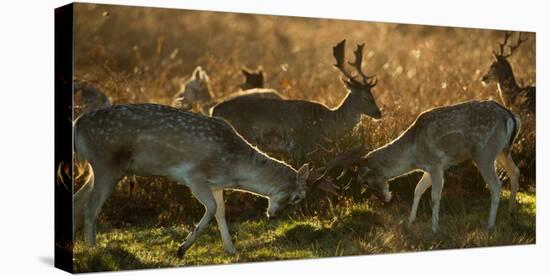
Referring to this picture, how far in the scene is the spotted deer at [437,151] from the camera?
36.2 feet

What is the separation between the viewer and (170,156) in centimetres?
971

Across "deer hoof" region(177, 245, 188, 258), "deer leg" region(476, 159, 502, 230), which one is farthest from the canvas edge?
"deer leg" region(476, 159, 502, 230)

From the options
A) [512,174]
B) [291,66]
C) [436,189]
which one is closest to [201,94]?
[291,66]

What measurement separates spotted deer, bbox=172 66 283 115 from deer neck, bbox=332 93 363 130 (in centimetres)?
63

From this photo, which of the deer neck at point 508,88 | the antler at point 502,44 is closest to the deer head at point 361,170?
the deer neck at point 508,88

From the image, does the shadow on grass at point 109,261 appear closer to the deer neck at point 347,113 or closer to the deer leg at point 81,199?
the deer leg at point 81,199

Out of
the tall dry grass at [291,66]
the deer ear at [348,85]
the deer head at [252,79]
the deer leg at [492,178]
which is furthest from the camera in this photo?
the deer head at [252,79]

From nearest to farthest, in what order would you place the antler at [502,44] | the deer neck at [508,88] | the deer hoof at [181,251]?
the deer hoof at [181,251], the deer neck at [508,88], the antler at [502,44]

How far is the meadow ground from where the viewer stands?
10.1 m

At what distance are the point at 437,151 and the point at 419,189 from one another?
0.45 m

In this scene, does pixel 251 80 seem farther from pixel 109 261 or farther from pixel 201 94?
pixel 109 261

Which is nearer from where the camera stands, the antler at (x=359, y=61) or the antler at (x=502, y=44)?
the antler at (x=359, y=61)

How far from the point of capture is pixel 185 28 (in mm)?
10906

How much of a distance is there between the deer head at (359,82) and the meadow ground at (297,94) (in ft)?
0.24
